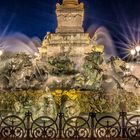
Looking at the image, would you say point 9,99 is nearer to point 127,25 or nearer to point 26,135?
point 26,135

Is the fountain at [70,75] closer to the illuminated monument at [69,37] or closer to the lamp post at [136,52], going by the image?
the illuminated monument at [69,37]

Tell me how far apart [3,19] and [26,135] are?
61.7 meters

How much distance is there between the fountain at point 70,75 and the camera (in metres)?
19.2

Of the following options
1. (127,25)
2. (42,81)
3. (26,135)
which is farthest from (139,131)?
(127,25)

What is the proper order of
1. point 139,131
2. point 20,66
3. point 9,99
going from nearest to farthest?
point 139,131 < point 9,99 < point 20,66

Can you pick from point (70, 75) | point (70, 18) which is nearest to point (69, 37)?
point (70, 18)

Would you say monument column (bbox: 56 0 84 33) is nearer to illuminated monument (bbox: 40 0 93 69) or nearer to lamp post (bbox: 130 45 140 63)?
illuminated monument (bbox: 40 0 93 69)

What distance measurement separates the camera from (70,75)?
2141cm

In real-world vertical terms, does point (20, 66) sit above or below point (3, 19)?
below

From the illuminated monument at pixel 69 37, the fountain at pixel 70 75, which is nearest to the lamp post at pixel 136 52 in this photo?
the fountain at pixel 70 75

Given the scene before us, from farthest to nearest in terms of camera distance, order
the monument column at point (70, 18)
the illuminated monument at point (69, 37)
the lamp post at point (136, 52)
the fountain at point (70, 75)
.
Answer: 1. the lamp post at point (136, 52)
2. the monument column at point (70, 18)
3. the illuminated monument at point (69, 37)
4. the fountain at point (70, 75)

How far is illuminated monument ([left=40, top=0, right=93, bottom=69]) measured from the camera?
23.7 m

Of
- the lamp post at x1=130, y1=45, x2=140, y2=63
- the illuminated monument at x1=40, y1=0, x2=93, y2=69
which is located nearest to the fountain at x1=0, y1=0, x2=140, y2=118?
the illuminated monument at x1=40, y1=0, x2=93, y2=69

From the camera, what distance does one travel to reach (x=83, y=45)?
77.8ft
